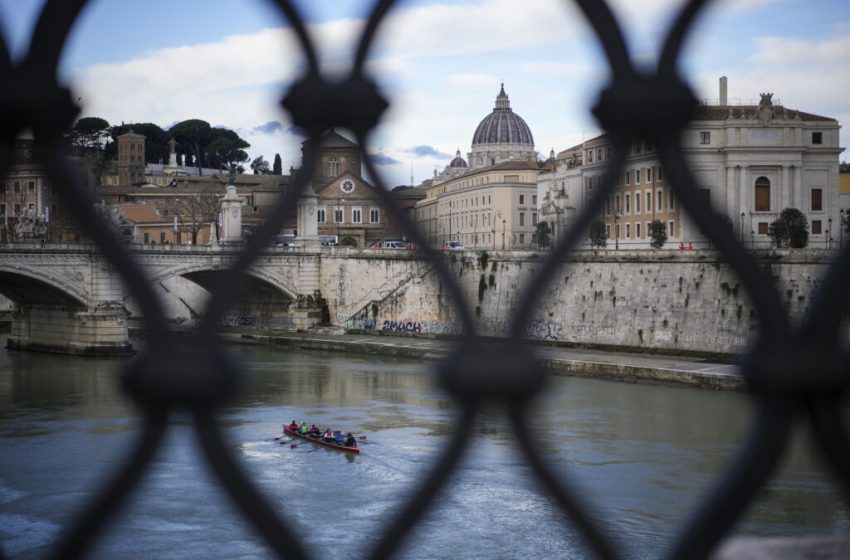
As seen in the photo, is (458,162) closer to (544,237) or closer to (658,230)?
(658,230)

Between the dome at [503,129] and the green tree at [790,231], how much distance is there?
27252 millimetres

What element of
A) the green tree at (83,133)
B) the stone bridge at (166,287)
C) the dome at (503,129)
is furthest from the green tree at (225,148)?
the green tree at (83,133)

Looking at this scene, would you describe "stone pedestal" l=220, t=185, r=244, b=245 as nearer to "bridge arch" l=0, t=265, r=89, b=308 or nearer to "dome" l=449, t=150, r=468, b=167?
"bridge arch" l=0, t=265, r=89, b=308

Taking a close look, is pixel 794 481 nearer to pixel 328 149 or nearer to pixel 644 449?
pixel 644 449

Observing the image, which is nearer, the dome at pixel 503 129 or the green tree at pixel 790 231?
the green tree at pixel 790 231

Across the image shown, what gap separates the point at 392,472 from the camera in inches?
330

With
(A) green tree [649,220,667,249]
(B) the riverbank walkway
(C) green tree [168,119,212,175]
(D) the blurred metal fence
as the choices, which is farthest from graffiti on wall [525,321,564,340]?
(C) green tree [168,119,212,175]

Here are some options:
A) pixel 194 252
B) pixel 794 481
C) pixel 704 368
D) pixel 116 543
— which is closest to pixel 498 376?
pixel 116 543

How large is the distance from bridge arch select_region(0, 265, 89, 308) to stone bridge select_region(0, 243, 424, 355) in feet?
0.05

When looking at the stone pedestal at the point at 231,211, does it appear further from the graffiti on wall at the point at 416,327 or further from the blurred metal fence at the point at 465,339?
the blurred metal fence at the point at 465,339

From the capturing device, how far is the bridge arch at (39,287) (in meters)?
16.1

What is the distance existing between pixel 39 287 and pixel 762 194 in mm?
11806

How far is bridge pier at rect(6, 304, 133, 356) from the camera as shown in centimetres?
1638

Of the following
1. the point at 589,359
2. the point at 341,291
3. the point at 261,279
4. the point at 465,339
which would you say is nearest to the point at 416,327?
the point at 341,291
